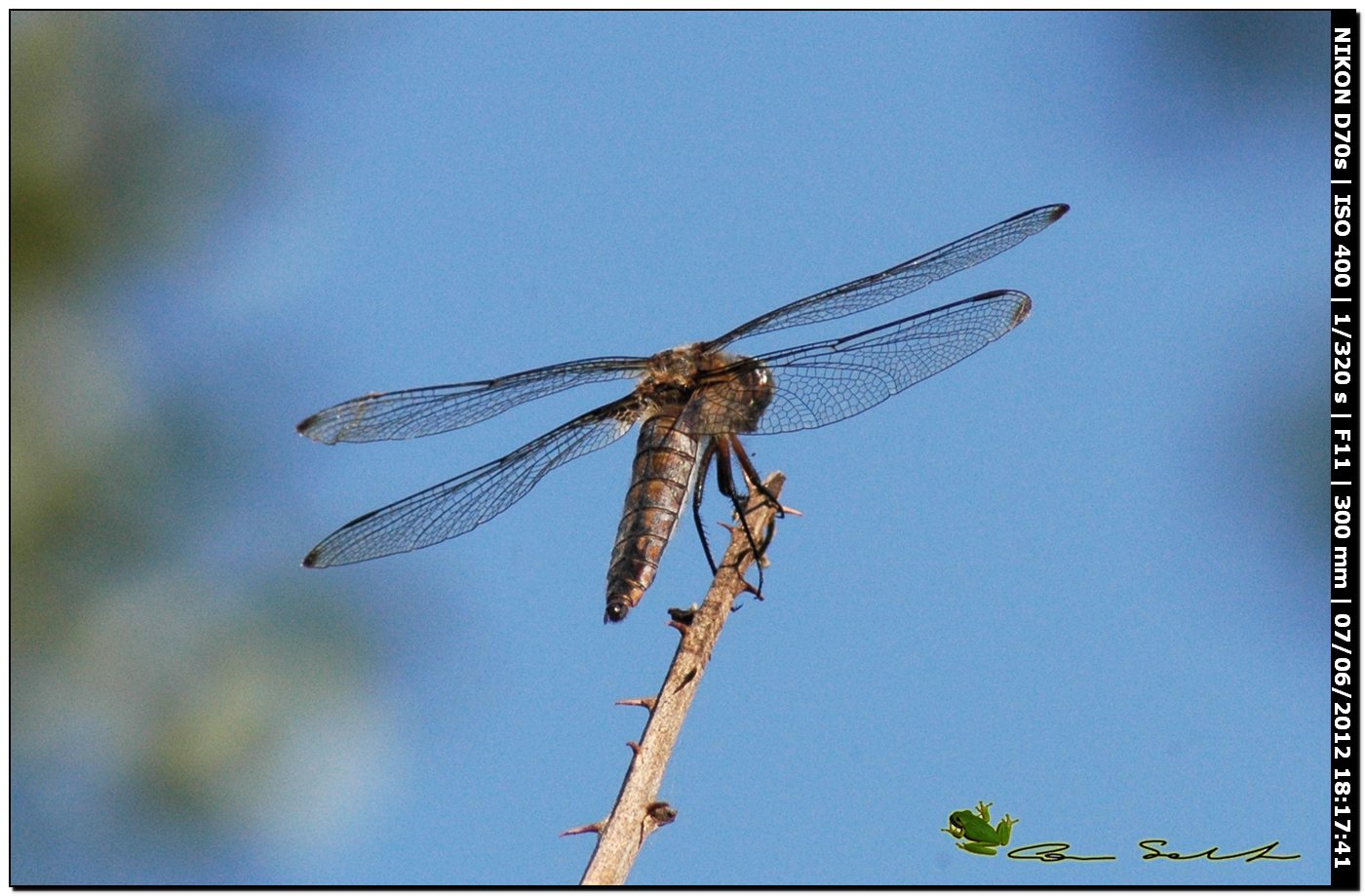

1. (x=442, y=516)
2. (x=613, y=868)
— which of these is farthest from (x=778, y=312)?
(x=613, y=868)

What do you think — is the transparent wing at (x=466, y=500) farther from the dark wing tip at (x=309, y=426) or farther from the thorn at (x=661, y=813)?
the thorn at (x=661, y=813)

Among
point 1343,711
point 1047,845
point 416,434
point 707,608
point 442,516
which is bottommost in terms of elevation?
point 1047,845

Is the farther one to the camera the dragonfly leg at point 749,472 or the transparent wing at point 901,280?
the transparent wing at point 901,280


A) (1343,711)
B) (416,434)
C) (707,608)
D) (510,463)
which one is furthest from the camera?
(416,434)

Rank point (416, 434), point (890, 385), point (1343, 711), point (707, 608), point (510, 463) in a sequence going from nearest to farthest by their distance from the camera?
point (707, 608) → point (1343, 711) → point (890, 385) → point (510, 463) → point (416, 434)

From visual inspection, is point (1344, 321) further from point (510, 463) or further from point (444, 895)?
point (444, 895)

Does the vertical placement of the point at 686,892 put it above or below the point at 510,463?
below

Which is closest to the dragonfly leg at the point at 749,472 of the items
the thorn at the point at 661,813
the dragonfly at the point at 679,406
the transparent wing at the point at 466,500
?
the dragonfly at the point at 679,406
